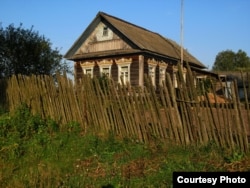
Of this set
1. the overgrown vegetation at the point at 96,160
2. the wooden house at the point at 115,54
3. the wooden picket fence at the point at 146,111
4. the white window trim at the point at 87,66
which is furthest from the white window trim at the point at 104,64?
the overgrown vegetation at the point at 96,160

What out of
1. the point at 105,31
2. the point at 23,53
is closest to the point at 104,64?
the point at 105,31

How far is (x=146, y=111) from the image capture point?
5.80 m

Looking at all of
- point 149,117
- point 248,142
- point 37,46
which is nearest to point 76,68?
point 37,46

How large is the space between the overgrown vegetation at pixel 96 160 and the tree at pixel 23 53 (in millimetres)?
16096

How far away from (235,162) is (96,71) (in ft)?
55.3

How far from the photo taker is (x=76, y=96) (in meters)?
7.24

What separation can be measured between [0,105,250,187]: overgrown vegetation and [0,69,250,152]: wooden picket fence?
22 cm

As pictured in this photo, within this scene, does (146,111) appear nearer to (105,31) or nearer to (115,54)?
(115,54)

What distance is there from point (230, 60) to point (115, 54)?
6189cm

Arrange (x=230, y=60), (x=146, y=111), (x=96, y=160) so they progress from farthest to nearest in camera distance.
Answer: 1. (x=230, y=60)
2. (x=146, y=111)
3. (x=96, y=160)

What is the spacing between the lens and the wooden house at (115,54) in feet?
61.6

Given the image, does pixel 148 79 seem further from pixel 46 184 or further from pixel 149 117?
pixel 46 184

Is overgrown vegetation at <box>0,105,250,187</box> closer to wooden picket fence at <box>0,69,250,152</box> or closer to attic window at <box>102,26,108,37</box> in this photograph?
wooden picket fence at <box>0,69,250,152</box>

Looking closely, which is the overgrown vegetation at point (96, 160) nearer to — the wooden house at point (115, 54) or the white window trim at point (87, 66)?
the wooden house at point (115, 54)
